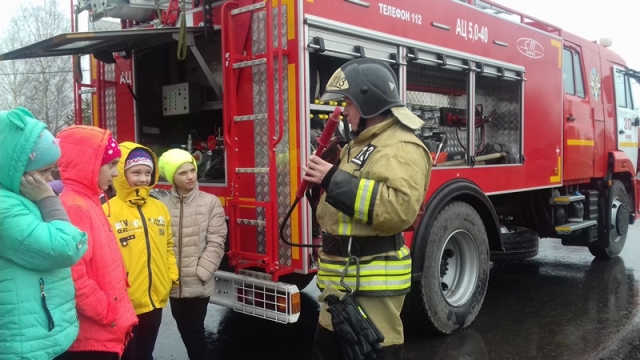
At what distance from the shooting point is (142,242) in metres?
3.01

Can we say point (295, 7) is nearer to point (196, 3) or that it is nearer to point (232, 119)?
point (232, 119)

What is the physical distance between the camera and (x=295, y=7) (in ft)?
11.2

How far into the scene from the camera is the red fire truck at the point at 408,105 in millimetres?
3537

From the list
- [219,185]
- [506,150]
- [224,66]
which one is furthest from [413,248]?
[506,150]

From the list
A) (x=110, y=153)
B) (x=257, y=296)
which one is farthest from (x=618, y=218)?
(x=110, y=153)

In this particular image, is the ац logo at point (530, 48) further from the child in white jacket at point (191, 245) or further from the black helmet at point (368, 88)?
the child in white jacket at point (191, 245)

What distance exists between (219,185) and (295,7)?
1.38m

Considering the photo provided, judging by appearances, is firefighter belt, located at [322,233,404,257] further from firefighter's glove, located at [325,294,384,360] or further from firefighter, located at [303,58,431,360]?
firefighter's glove, located at [325,294,384,360]

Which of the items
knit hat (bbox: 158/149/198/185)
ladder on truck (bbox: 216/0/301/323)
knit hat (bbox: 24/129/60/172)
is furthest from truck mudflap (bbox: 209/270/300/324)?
knit hat (bbox: 24/129/60/172)

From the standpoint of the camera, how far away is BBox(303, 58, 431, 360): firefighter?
2.33 metres

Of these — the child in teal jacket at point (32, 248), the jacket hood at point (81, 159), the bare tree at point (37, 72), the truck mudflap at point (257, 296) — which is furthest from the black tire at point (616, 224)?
the bare tree at point (37, 72)

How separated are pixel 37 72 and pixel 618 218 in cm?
2647

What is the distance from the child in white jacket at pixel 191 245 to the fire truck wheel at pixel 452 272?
1.51m

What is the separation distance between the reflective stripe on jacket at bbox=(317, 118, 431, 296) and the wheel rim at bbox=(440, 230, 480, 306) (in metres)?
2.20
